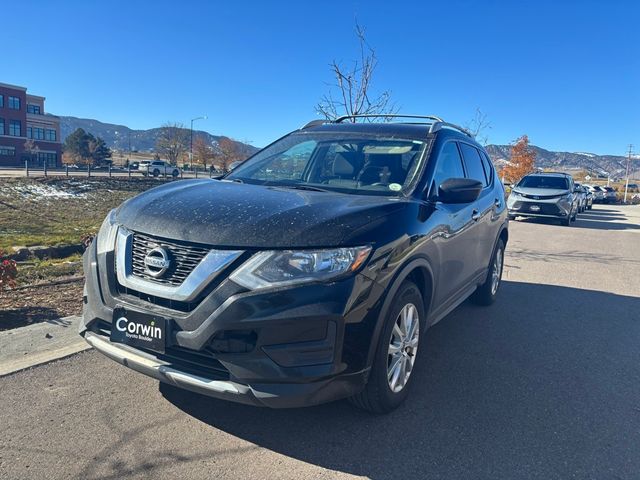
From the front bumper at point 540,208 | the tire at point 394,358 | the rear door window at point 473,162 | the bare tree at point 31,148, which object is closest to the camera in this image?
the tire at point 394,358

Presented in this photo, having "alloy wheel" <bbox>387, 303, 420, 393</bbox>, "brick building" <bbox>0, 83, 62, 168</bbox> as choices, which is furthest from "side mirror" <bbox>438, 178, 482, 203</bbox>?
"brick building" <bbox>0, 83, 62, 168</bbox>

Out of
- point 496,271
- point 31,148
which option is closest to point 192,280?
point 496,271

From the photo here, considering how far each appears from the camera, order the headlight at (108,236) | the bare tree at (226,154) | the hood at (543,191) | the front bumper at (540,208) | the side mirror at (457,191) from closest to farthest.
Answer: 1. the headlight at (108,236)
2. the side mirror at (457,191)
3. the front bumper at (540,208)
4. the hood at (543,191)
5. the bare tree at (226,154)

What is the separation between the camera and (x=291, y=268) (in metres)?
2.52

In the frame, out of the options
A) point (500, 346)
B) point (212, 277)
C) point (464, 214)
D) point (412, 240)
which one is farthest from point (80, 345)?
point (500, 346)

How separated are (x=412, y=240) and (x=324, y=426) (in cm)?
125

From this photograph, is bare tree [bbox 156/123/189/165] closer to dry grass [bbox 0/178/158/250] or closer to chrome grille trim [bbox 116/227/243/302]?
dry grass [bbox 0/178/158/250]

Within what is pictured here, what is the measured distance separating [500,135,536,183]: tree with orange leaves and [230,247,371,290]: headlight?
Answer: 5016cm

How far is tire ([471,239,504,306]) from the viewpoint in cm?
560

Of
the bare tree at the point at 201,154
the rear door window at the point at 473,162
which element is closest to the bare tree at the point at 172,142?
the bare tree at the point at 201,154

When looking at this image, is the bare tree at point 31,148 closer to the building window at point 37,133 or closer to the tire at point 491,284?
the building window at point 37,133

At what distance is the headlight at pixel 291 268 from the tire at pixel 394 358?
490mm

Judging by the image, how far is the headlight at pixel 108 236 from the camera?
9.67 feet

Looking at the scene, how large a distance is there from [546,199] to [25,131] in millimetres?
→ 75436
